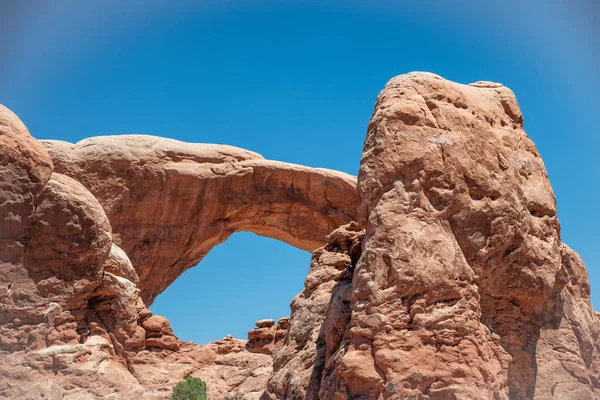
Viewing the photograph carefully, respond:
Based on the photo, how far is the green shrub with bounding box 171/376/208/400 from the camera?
58.5 ft

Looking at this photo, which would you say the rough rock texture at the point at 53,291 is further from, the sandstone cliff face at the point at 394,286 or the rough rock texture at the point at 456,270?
the rough rock texture at the point at 456,270

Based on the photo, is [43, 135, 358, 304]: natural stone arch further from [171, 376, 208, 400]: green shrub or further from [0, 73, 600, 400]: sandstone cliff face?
[171, 376, 208, 400]: green shrub

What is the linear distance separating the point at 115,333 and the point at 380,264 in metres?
8.92

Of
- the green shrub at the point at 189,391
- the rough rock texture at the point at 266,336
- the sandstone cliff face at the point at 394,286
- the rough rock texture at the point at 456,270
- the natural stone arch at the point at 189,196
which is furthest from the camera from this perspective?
the natural stone arch at the point at 189,196

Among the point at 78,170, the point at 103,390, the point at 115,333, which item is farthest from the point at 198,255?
the point at 103,390

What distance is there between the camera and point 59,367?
52.1ft

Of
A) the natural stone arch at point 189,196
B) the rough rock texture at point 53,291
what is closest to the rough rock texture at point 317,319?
the rough rock texture at point 53,291

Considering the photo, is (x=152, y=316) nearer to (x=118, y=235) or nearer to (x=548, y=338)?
(x=118, y=235)

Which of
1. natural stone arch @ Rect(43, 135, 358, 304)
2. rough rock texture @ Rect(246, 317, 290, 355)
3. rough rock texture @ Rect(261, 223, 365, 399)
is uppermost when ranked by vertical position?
natural stone arch @ Rect(43, 135, 358, 304)

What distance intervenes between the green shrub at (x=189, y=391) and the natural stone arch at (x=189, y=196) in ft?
27.7

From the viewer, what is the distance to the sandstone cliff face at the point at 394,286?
10.3 metres

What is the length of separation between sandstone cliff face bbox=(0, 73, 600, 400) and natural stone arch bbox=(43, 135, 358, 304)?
21.1 feet

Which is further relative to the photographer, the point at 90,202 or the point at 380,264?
the point at 90,202

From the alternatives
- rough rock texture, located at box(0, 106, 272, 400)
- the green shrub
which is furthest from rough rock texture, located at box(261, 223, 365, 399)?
the green shrub
